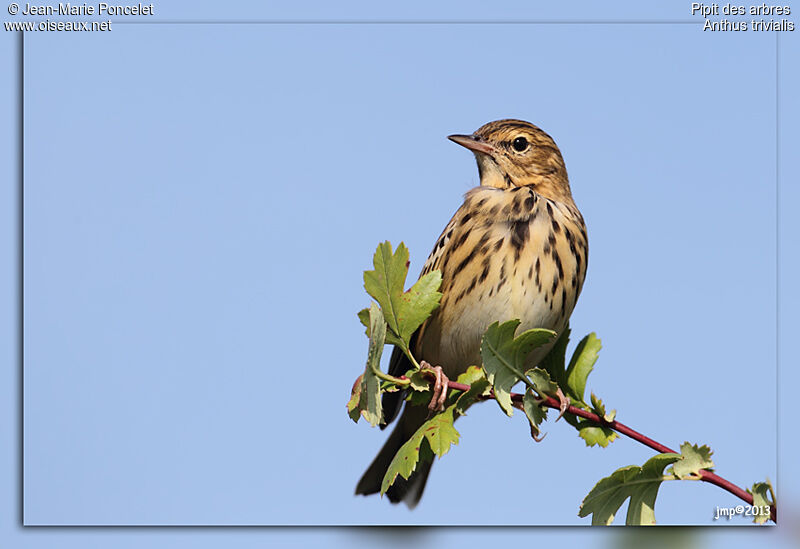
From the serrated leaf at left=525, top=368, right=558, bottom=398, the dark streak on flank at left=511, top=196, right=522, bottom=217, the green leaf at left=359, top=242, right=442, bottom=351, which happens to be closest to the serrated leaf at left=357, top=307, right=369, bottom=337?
the green leaf at left=359, top=242, right=442, bottom=351

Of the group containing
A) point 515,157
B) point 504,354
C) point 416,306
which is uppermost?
point 515,157

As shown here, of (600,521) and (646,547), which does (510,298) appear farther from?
(646,547)

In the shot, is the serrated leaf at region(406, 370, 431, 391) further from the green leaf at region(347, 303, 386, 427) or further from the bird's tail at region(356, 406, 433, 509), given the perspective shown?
the bird's tail at region(356, 406, 433, 509)

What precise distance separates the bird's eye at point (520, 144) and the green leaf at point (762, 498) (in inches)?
103

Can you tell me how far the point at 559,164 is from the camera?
5316 millimetres

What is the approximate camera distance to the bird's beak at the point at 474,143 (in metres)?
5.01

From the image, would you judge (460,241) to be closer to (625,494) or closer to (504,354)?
(504,354)

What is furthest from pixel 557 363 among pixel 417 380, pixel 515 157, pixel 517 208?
pixel 515 157

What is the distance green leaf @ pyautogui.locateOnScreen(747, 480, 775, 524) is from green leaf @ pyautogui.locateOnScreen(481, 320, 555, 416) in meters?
0.89

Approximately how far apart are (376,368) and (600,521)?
102cm

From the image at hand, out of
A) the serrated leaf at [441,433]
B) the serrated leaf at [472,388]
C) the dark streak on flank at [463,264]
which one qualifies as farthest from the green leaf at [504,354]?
the dark streak on flank at [463,264]

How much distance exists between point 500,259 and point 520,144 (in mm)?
942

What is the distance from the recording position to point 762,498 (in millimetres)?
3062

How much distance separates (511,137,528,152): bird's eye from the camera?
5152 mm
